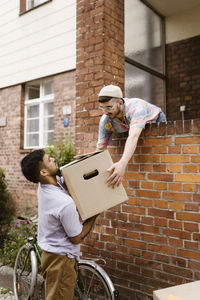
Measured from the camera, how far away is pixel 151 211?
3.08 metres

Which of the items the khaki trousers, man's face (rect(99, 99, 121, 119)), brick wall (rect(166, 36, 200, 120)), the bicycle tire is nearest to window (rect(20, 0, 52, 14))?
brick wall (rect(166, 36, 200, 120))

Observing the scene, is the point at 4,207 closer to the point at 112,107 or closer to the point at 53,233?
the point at 53,233

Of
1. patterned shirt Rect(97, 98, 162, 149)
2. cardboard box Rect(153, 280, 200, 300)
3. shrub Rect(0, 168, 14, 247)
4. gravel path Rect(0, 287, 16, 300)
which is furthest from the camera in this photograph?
shrub Rect(0, 168, 14, 247)

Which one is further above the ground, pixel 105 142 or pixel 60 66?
pixel 60 66

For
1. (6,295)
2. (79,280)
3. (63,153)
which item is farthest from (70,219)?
(63,153)

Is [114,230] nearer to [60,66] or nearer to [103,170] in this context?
[103,170]

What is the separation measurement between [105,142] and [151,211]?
0.87m

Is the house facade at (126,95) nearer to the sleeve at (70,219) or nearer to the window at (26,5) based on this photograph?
the window at (26,5)

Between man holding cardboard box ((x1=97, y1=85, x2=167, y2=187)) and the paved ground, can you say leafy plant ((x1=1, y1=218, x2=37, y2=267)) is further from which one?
man holding cardboard box ((x1=97, y1=85, x2=167, y2=187))

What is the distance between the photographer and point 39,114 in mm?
7559

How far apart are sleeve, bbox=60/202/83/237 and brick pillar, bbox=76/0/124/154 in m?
1.39

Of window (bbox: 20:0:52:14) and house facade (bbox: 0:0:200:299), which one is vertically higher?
window (bbox: 20:0:52:14)

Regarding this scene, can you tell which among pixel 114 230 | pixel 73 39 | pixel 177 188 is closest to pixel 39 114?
pixel 73 39

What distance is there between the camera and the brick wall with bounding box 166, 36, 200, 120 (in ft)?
17.8
